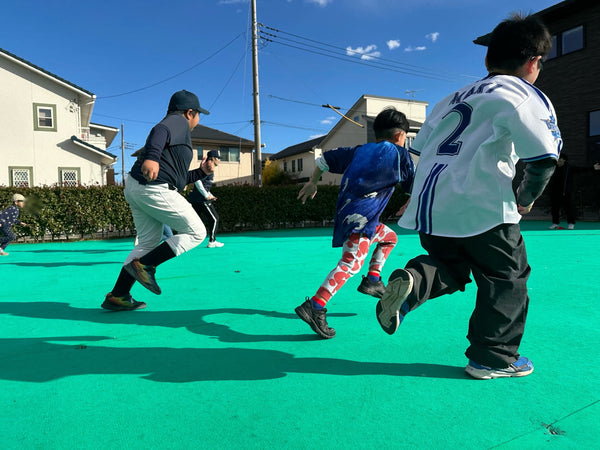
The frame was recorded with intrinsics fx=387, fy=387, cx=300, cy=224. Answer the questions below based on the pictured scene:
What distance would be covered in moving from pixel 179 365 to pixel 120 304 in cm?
143

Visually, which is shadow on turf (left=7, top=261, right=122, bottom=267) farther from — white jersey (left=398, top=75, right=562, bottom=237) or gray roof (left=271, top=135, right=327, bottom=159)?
gray roof (left=271, top=135, right=327, bottom=159)

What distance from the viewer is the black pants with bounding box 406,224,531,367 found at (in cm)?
179

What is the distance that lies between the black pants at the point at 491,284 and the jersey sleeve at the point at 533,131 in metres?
0.35

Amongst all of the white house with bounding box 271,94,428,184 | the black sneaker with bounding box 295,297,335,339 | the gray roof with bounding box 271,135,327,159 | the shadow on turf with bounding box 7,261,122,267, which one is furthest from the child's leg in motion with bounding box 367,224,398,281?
the gray roof with bounding box 271,135,327,159

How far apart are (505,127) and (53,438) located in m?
2.25

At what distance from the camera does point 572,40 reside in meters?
15.7

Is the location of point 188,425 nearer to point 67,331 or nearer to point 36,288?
point 67,331

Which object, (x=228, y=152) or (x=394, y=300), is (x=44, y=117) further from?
(x=394, y=300)

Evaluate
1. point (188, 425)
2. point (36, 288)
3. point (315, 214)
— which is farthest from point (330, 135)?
point (188, 425)

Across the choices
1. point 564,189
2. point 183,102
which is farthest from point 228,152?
point 183,102

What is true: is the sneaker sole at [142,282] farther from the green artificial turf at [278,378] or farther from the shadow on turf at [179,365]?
the shadow on turf at [179,365]

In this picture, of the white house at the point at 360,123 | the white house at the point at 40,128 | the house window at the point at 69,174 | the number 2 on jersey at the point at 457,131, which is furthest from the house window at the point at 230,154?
the number 2 on jersey at the point at 457,131

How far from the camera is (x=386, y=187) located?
2.90 metres

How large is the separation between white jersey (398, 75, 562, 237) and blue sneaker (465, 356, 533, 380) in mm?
697
